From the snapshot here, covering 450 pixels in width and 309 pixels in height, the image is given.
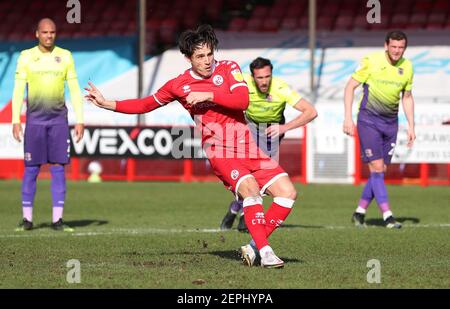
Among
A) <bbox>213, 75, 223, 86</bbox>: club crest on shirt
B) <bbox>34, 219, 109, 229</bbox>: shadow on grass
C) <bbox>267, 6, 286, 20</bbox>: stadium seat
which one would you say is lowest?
<bbox>34, 219, 109, 229</bbox>: shadow on grass

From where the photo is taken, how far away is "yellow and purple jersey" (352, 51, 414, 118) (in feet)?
39.8

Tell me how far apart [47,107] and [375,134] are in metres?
3.69

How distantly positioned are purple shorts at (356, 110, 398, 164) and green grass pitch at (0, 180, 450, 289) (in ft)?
2.75

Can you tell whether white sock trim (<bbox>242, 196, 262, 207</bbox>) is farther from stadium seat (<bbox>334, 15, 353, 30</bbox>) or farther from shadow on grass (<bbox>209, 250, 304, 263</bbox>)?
stadium seat (<bbox>334, 15, 353, 30</bbox>)

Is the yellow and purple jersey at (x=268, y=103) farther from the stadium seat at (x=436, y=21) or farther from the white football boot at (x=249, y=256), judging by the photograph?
the stadium seat at (x=436, y=21)

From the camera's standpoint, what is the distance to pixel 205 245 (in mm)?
9734

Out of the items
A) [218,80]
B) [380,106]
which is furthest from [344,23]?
[218,80]

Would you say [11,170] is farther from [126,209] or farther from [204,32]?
[204,32]

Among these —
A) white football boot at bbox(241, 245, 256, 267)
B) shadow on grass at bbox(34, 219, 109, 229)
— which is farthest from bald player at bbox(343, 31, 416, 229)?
white football boot at bbox(241, 245, 256, 267)

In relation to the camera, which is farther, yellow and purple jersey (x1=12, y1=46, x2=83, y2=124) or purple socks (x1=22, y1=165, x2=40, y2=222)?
purple socks (x1=22, y1=165, x2=40, y2=222)

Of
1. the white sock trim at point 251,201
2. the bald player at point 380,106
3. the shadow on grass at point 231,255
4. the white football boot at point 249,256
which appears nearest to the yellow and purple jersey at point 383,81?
the bald player at point 380,106

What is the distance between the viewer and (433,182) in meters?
20.3

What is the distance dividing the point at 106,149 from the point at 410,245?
11674mm
